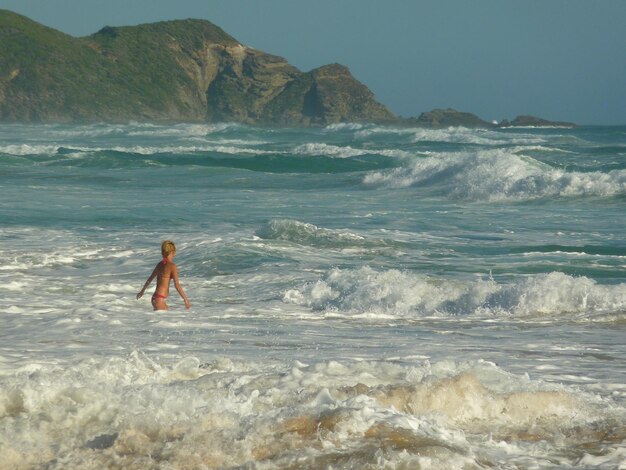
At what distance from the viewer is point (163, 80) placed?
4943 inches

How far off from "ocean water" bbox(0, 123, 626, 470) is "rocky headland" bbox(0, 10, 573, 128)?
88898mm

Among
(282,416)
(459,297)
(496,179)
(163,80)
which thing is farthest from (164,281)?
(163,80)

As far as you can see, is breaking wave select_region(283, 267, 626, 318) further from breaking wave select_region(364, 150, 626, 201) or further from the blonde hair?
breaking wave select_region(364, 150, 626, 201)

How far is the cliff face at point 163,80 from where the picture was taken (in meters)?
114

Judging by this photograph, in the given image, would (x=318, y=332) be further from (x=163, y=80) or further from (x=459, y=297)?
(x=163, y=80)

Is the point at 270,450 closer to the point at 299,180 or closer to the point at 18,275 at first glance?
the point at 18,275

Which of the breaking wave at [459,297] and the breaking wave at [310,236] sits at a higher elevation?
the breaking wave at [459,297]

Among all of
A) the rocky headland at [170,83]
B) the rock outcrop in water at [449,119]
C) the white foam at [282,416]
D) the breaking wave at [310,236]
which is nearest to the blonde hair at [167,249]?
the white foam at [282,416]

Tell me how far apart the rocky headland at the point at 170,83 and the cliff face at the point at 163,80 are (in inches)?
4.3

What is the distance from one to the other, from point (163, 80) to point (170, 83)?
913 mm

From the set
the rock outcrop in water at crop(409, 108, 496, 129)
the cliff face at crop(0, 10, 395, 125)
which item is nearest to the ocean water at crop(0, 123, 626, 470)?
the cliff face at crop(0, 10, 395, 125)

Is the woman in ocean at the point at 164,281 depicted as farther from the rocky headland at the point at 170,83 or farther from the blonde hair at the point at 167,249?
the rocky headland at the point at 170,83

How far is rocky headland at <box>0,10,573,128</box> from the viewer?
374 ft

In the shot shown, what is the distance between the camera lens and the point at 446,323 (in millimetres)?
11383
